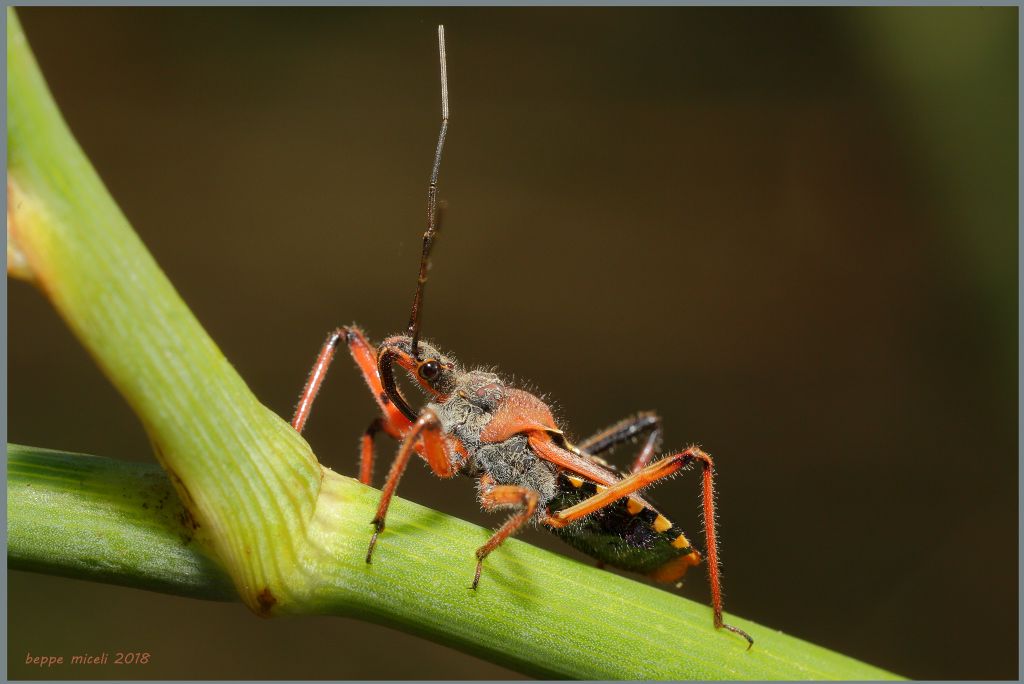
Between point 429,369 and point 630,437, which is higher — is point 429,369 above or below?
above

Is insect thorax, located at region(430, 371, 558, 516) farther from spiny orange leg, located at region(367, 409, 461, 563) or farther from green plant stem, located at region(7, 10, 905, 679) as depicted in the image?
green plant stem, located at region(7, 10, 905, 679)

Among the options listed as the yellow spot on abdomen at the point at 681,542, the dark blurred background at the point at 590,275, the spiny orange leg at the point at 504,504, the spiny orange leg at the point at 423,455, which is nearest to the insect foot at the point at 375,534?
the spiny orange leg at the point at 423,455

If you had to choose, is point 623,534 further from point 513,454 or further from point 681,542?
point 513,454

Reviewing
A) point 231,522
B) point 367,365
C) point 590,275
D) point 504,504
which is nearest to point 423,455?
point 504,504

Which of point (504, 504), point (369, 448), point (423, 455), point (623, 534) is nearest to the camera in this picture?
point (504, 504)

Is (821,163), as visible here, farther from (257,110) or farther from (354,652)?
(354,652)

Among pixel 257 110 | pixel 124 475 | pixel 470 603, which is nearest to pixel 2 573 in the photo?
pixel 124 475

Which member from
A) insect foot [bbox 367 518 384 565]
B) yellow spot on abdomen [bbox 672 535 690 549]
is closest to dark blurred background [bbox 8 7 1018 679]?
yellow spot on abdomen [bbox 672 535 690 549]

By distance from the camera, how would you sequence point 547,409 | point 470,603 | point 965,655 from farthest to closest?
point 965,655, point 547,409, point 470,603
